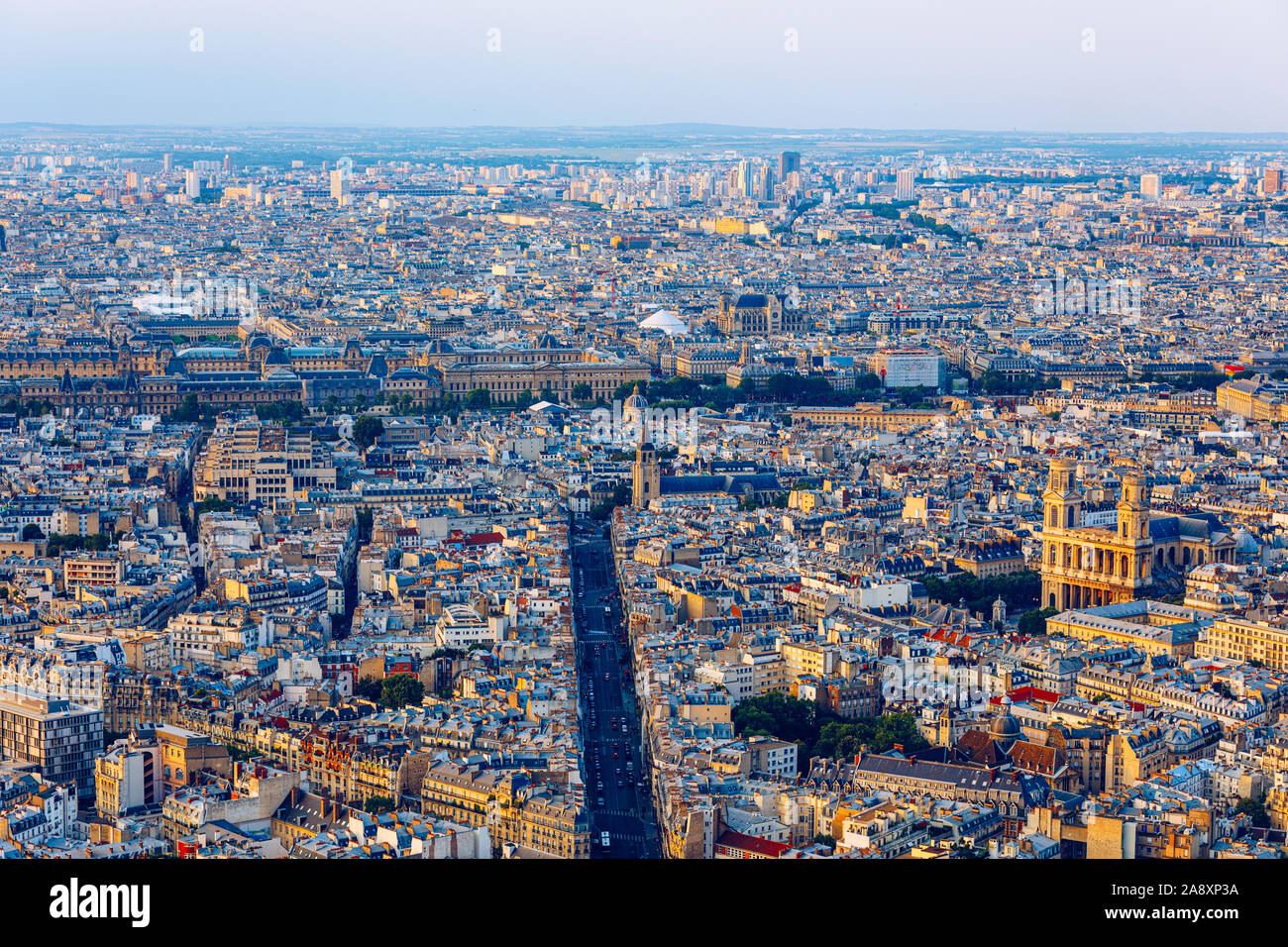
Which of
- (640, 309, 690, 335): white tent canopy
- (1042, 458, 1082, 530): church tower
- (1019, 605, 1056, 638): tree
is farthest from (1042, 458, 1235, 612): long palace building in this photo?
(640, 309, 690, 335): white tent canopy

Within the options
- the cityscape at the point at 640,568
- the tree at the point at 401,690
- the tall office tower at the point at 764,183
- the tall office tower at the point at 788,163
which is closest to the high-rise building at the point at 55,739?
the cityscape at the point at 640,568

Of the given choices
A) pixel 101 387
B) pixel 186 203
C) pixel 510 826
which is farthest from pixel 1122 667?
pixel 186 203

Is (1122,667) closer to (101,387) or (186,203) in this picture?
(101,387)

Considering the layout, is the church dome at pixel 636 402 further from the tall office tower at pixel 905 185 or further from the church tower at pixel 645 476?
the tall office tower at pixel 905 185

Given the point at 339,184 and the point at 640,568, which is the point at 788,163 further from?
the point at 640,568

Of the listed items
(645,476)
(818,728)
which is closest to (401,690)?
(818,728)

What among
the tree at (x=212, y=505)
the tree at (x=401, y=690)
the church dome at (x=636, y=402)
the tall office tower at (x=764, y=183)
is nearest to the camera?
the tree at (x=401, y=690)
